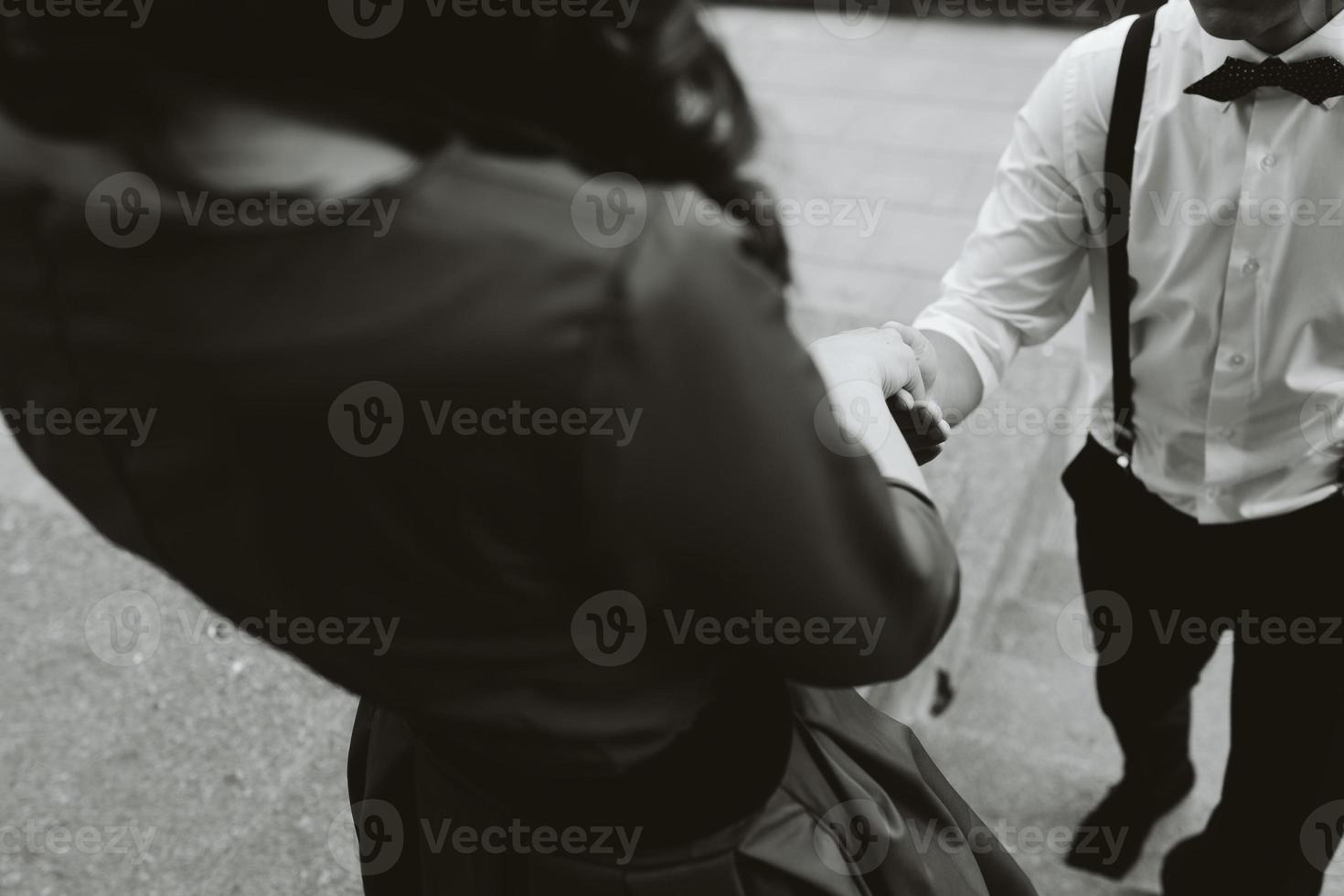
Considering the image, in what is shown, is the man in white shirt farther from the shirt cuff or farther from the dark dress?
the dark dress

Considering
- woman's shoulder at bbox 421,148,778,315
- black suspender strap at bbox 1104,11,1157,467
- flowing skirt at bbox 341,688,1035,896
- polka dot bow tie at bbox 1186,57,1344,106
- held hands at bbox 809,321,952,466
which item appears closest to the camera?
woman's shoulder at bbox 421,148,778,315

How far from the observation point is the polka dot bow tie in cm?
155

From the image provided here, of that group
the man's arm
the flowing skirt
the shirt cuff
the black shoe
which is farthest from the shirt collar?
the black shoe

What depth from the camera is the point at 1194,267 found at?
172 centimetres

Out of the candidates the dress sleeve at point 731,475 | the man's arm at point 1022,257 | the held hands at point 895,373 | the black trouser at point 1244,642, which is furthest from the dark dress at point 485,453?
the black trouser at point 1244,642

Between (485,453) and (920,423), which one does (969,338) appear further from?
(485,453)

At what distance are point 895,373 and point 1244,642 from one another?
3.21 ft

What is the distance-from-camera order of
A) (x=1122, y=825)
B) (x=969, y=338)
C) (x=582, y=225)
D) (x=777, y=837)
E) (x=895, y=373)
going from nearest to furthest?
(x=582, y=225), (x=777, y=837), (x=895, y=373), (x=969, y=338), (x=1122, y=825)

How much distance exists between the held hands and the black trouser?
0.77 metres

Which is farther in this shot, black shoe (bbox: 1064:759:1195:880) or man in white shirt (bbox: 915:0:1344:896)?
black shoe (bbox: 1064:759:1195:880)

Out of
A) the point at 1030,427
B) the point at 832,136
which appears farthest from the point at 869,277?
the point at 1030,427

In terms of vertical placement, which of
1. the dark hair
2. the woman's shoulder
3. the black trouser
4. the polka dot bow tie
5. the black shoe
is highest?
the dark hair

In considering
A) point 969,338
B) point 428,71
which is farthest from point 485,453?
point 969,338

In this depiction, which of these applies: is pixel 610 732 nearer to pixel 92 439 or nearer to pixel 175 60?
pixel 92 439
